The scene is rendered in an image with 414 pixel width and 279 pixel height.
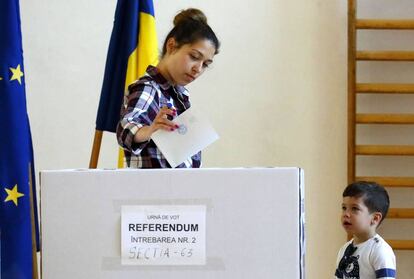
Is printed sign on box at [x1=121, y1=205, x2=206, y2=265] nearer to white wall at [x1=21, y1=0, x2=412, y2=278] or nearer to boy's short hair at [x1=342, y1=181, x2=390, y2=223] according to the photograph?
boy's short hair at [x1=342, y1=181, x2=390, y2=223]

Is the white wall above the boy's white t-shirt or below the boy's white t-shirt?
above

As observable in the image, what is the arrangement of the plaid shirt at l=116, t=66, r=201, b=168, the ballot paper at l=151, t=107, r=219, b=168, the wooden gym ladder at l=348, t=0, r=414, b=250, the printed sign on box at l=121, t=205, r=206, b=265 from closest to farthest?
1. the printed sign on box at l=121, t=205, r=206, b=265
2. the ballot paper at l=151, t=107, r=219, b=168
3. the plaid shirt at l=116, t=66, r=201, b=168
4. the wooden gym ladder at l=348, t=0, r=414, b=250

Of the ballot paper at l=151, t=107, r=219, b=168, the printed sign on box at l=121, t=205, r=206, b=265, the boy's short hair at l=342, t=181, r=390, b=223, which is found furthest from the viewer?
the boy's short hair at l=342, t=181, r=390, b=223

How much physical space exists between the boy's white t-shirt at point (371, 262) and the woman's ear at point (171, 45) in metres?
0.87

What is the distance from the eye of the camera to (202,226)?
33.6 inches

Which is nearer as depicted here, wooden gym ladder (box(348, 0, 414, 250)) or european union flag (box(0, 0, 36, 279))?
european union flag (box(0, 0, 36, 279))

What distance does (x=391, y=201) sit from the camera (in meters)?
2.65

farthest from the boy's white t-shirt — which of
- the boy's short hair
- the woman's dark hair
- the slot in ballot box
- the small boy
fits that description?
the slot in ballot box

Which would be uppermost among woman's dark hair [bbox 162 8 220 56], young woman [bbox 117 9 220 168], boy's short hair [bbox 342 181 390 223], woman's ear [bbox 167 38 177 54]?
woman's dark hair [bbox 162 8 220 56]

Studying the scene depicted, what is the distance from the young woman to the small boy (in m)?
0.78

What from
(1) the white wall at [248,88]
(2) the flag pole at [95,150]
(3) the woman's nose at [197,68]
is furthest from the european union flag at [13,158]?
(3) the woman's nose at [197,68]

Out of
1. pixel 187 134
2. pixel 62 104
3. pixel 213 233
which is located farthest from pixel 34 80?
pixel 213 233

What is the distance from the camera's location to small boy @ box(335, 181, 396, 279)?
1840mm

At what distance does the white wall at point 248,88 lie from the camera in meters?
2.65
